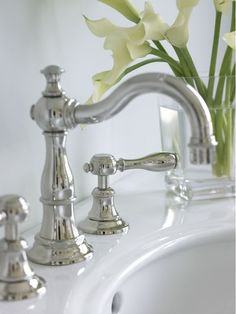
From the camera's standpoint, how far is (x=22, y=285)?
54cm

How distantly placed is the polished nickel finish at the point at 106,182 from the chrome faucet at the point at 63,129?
0.07 metres

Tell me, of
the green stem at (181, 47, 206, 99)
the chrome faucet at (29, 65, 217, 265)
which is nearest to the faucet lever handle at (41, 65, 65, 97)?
the chrome faucet at (29, 65, 217, 265)

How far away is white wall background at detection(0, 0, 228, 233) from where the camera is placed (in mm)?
695

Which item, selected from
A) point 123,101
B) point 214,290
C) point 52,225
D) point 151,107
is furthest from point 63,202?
point 151,107

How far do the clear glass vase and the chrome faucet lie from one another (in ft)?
0.75

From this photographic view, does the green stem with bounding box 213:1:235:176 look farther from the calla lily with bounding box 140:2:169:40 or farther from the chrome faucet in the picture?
the chrome faucet

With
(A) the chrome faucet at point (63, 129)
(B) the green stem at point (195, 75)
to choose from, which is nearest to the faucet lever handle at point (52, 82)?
(A) the chrome faucet at point (63, 129)

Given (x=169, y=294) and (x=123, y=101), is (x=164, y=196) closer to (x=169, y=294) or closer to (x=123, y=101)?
(x=169, y=294)

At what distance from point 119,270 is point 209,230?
0.53ft

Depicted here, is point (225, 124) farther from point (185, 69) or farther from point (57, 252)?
point (57, 252)

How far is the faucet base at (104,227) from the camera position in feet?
2.32

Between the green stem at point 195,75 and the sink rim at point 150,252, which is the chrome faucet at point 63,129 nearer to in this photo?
the sink rim at point 150,252

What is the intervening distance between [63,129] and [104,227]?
0.49 ft

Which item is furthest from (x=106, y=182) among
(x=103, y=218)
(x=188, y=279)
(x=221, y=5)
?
(x=221, y=5)
